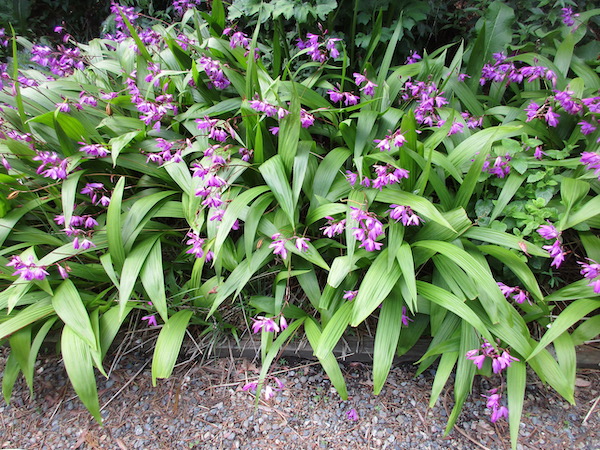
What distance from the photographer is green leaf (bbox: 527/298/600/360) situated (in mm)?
1389

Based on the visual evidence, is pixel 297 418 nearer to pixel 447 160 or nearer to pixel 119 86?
pixel 447 160

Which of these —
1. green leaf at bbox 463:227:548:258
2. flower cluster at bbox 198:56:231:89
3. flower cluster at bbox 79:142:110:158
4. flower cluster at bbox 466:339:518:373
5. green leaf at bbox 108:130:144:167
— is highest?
flower cluster at bbox 198:56:231:89

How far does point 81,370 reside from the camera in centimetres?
154

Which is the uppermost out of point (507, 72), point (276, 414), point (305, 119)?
point (507, 72)

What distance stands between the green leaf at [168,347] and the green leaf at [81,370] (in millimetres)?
245

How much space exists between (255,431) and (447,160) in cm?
143

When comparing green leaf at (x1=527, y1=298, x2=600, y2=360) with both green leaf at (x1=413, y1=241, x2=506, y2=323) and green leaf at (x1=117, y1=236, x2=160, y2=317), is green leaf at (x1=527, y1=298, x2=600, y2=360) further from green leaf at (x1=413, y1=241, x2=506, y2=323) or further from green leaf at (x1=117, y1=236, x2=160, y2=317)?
green leaf at (x1=117, y1=236, x2=160, y2=317)

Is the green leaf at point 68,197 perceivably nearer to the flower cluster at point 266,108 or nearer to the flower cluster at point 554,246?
the flower cluster at point 266,108

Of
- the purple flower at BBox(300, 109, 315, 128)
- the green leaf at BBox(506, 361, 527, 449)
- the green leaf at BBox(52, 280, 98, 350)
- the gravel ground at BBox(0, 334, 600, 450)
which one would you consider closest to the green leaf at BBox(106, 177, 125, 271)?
the green leaf at BBox(52, 280, 98, 350)

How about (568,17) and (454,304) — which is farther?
(568,17)

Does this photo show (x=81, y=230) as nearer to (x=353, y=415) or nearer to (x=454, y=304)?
(x=353, y=415)

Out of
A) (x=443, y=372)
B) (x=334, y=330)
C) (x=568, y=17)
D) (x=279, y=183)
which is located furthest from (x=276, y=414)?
(x=568, y=17)

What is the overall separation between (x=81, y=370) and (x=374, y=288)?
121 cm

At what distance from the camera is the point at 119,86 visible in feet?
7.90
